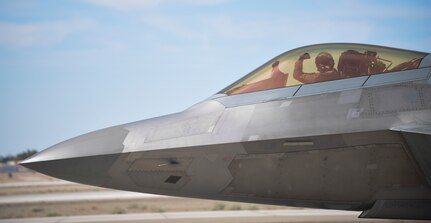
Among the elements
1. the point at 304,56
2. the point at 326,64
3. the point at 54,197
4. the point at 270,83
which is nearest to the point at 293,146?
the point at 270,83

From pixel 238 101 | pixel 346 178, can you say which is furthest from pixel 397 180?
pixel 238 101

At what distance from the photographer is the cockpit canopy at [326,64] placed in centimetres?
743

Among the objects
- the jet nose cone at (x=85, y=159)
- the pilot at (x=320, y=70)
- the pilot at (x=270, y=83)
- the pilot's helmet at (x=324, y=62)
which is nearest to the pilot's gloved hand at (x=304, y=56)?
the pilot at (x=320, y=70)

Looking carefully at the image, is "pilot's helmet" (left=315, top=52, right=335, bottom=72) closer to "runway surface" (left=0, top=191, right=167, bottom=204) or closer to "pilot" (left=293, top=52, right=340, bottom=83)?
"pilot" (left=293, top=52, right=340, bottom=83)

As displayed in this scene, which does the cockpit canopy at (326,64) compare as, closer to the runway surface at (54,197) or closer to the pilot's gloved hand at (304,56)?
the pilot's gloved hand at (304,56)

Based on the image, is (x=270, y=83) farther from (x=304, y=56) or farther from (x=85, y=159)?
(x=85, y=159)

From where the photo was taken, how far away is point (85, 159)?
7668 mm

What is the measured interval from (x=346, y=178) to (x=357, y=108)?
93cm

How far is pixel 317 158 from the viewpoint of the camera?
696cm

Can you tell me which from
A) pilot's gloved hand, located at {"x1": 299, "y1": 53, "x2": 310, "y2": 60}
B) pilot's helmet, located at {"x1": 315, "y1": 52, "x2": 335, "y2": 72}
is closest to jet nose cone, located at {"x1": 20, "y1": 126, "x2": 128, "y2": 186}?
pilot's gloved hand, located at {"x1": 299, "y1": 53, "x2": 310, "y2": 60}

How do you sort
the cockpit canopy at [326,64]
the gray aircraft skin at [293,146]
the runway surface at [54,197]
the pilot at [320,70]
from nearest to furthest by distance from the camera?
the gray aircraft skin at [293,146], the cockpit canopy at [326,64], the pilot at [320,70], the runway surface at [54,197]

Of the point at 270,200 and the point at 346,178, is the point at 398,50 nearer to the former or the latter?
the point at 346,178

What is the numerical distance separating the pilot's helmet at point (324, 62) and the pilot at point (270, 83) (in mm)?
491

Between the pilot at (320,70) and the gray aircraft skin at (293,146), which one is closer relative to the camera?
the gray aircraft skin at (293,146)
